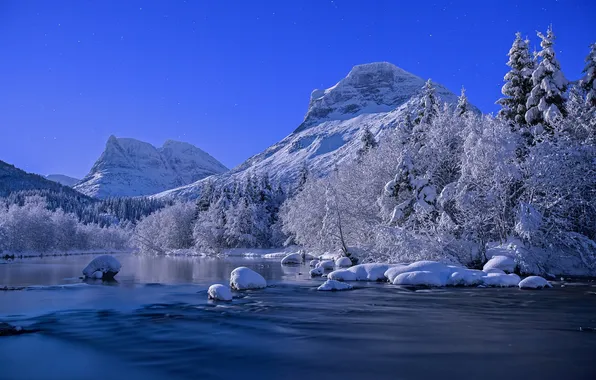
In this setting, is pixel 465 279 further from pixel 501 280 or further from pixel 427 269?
pixel 427 269

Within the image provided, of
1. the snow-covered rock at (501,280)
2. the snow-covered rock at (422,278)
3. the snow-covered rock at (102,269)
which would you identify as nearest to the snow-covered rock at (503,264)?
the snow-covered rock at (501,280)

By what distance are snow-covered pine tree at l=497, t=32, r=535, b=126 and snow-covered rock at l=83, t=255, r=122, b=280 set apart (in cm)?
3147

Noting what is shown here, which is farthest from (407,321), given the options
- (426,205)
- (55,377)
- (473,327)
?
(426,205)

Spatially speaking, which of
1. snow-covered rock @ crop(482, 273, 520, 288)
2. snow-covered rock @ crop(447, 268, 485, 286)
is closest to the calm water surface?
snow-covered rock @ crop(482, 273, 520, 288)

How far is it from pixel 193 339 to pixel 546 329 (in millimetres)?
9724

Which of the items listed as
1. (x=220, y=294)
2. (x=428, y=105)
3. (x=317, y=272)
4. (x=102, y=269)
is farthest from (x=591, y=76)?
(x=102, y=269)

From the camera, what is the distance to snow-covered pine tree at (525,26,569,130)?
32.4 meters

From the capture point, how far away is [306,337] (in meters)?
11.9

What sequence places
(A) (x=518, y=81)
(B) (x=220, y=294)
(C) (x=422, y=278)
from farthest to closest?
(A) (x=518, y=81) < (C) (x=422, y=278) < (B) (x=220, y=294)

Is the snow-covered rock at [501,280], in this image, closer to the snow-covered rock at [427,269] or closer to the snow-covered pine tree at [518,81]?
the snow-covered rock at [427,269]

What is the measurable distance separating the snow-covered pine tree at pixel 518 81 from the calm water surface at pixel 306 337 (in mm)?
19441

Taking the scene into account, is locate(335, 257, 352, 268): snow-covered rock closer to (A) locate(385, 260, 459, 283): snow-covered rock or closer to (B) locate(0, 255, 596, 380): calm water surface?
(A) locate(385, 260, 459, 283): snow-covered rock

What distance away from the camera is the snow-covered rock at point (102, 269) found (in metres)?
30.5

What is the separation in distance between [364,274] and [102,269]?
708 inches
